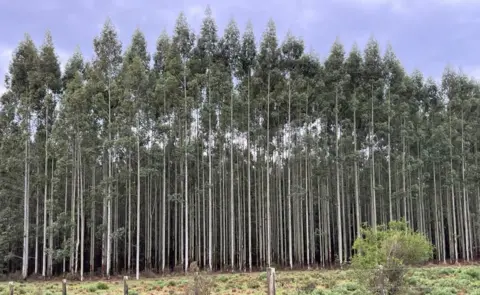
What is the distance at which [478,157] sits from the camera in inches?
1422

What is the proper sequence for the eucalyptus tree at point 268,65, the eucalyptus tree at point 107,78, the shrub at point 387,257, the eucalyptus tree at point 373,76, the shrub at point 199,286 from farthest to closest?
1. the eucalyptus tree at point 373,76
2. the eucalyptus tree at point 268,65
3. the eucalyptus tree at point 107,78
4. the shrub at point 387,257
5. the shrub at point 199,286

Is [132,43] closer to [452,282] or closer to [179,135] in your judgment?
[179,135]

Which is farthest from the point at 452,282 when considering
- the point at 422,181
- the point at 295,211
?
the point at 422,181

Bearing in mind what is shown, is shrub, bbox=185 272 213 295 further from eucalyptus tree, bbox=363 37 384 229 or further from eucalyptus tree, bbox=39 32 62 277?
eucalyptus tree, bbox=363 37 384 229

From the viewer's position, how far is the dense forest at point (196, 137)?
25.8 meters

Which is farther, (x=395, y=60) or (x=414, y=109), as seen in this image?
(x=414, y=109)

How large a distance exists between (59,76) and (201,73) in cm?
885

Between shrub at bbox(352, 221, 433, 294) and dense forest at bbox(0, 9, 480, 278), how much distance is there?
45.1 ft

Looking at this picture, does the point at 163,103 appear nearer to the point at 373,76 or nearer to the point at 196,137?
the point at 196,137

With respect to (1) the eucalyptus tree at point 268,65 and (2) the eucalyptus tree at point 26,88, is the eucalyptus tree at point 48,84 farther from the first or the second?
(1) the eucalyptus tree at point 268,65

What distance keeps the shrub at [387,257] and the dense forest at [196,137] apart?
1373cm

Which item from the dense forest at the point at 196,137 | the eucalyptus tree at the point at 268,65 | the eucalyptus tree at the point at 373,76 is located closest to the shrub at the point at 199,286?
the dense forest at the point at 196,137

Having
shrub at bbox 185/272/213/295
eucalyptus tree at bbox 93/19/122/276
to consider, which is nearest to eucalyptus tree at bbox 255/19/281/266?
eucalyptus tree at bbox 93/19/122/276

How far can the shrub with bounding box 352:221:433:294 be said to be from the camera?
10.3 meters
